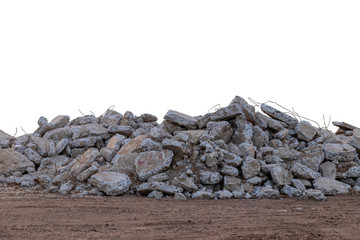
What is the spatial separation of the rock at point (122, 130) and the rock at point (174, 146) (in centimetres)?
272

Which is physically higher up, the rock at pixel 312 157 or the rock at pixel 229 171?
the rock at pixel 312 157

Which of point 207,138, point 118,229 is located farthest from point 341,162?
point 118,229

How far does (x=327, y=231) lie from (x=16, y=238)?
4.44 m

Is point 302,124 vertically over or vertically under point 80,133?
over

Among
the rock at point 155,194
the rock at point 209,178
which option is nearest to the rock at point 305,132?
the rock at point 209,178

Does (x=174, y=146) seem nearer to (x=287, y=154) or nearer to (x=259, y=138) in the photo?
(x=259, y=138)

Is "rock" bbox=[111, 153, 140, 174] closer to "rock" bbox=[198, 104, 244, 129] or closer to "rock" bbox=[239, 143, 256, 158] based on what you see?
"rock" bbox=[198, 104, 244, 129]

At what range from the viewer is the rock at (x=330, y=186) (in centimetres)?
942

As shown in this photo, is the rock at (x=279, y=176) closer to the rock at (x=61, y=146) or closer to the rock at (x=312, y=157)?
the rock at (x=312, y=157)

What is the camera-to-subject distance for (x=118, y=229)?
5668 mm

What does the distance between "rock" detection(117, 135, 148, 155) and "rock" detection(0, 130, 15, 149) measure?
17.2 feet

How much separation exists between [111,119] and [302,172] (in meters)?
→ 6.73

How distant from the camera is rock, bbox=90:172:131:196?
8734mm

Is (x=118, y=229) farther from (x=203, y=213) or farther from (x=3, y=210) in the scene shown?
(x=3, y=210)
